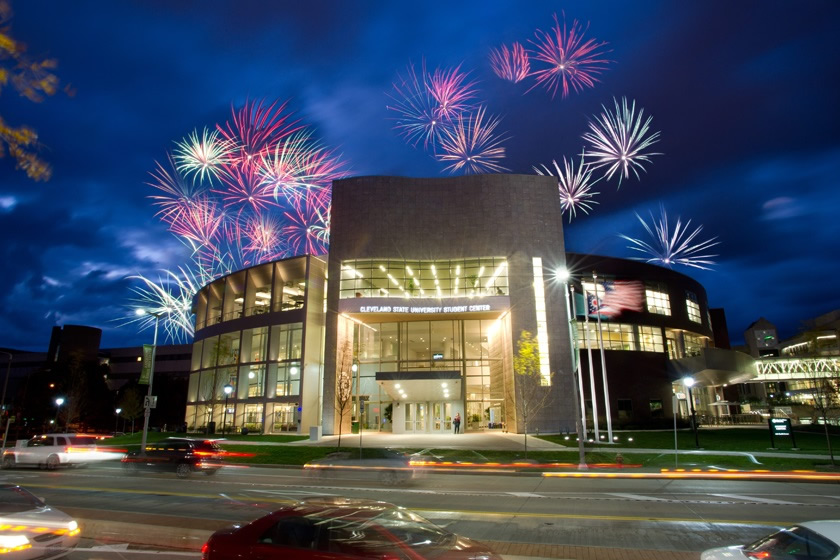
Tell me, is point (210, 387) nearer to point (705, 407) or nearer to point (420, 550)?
point (420, 550)

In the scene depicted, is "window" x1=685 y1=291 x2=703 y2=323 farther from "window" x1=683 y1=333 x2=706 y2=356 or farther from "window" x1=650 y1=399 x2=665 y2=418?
"window" x1=650 y1=399 x2=665 y2=418

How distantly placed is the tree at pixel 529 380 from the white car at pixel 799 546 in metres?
34.6

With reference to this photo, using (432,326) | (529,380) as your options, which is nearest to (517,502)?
(529,380)

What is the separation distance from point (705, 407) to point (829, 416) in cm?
1577

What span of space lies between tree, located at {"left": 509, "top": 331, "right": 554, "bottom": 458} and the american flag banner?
1481cm

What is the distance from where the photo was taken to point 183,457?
73.5 ft

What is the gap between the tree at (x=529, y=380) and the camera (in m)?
41.1

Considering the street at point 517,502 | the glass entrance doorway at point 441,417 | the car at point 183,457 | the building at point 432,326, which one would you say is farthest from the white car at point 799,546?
the glass entrance doorway at point 441,417

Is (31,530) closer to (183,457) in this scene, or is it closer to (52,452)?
(183,457)

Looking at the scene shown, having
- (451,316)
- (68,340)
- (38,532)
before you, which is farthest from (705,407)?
(68,340)

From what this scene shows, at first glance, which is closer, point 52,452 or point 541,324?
point 52,452

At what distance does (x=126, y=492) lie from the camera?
657 inches

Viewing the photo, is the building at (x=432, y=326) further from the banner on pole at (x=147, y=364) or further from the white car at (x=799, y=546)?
the white car at (x=799, y=546)

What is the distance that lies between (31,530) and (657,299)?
203 feet
